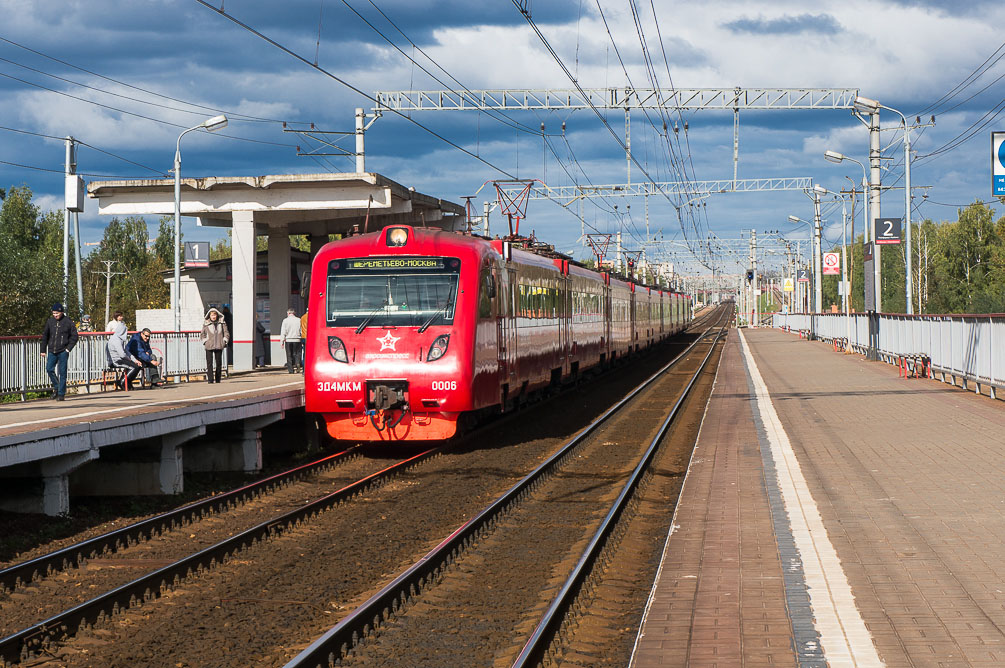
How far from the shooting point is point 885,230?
108ft

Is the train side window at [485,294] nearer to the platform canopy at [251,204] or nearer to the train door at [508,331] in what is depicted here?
the train door at [508,331]

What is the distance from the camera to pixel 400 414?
1504 cm

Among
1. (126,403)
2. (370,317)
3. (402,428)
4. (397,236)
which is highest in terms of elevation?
(397,236)

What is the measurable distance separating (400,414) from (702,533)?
645 centimetres

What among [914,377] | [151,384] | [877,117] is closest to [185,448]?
[151,384]

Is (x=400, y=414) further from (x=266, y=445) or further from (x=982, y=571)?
(x=982, y=571)

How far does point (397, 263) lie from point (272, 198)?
1205 centimetres

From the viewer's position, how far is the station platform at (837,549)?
6.07 metres

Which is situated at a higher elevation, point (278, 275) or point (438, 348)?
point (278, 275)

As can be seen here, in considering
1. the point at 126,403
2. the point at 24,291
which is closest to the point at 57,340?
the point at 126,403

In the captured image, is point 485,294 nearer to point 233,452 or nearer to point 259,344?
point 233,452

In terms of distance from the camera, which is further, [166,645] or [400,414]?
[400,414]

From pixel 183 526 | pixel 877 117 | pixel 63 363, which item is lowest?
pixel 183 526

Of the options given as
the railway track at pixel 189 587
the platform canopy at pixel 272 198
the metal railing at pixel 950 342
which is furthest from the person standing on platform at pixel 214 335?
the metal railing at pixel 950 342
